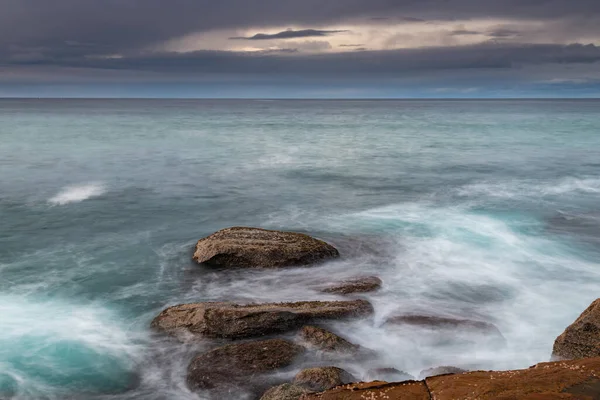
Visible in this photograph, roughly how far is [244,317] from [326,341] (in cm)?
181

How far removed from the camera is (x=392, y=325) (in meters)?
11.8

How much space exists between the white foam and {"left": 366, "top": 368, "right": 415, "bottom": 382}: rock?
63.7 feet

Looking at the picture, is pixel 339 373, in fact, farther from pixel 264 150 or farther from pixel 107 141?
pixel 107 141

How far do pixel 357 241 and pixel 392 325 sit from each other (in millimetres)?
6417

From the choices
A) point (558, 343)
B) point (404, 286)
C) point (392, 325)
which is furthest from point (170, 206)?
point (558, 343)

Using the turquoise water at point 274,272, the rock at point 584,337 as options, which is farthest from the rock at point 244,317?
the rock at point 584,337

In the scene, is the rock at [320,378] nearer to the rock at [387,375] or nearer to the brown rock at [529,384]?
the rock at [387,375]

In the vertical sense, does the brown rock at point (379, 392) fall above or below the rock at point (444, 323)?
above

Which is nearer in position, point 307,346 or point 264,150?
point 307,346

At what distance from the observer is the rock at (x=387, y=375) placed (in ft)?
32.0

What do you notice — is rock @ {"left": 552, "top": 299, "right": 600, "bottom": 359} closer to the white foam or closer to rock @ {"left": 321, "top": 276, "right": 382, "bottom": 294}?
rock @ {"left": 321, "top": 276, "right": 382, "bottom": 294}

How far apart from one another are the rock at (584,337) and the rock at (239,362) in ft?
16.0

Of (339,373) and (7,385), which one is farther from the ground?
(339,373)

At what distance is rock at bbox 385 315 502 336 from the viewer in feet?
38.6
